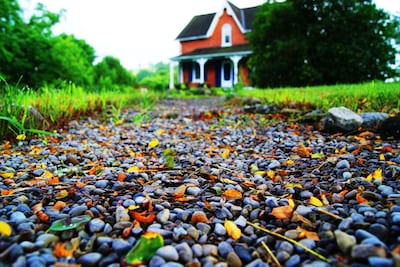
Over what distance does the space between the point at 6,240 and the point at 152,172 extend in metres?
0.96

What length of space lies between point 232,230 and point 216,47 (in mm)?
19121

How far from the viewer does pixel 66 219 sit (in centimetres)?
113

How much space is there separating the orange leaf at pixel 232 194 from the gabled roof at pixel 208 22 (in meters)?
17.8

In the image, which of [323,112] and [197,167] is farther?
[323,112]

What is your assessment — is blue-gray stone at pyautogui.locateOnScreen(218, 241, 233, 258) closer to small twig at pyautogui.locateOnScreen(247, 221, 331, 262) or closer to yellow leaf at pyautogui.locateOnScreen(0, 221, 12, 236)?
small twig at pyautogui.locateOnScreen(247, 221, 331, 262)

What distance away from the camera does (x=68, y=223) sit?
1.10 meters

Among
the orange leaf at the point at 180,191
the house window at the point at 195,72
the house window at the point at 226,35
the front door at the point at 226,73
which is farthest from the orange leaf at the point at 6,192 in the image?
the house window at the point at 195,72

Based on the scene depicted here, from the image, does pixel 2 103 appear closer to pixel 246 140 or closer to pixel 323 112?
pixel 246 140

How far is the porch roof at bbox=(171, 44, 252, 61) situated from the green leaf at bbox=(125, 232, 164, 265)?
15755 millimetres

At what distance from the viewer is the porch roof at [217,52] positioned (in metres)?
16.4

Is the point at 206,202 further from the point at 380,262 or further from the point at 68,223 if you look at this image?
the point at 380,262

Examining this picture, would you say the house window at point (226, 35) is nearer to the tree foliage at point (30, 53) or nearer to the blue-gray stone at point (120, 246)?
the tree foliage at point (30, 53)

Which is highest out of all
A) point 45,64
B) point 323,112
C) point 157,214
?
point 45,64

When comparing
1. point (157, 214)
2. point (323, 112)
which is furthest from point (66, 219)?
point (323, 112)
